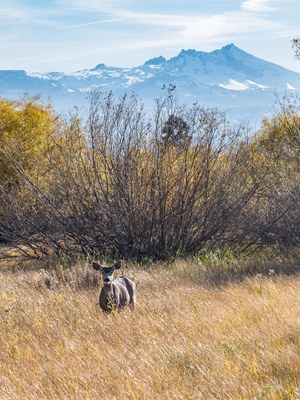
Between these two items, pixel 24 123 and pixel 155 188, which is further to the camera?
pixel 24 123

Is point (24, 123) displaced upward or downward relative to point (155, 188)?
upward

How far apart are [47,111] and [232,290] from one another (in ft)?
63.0

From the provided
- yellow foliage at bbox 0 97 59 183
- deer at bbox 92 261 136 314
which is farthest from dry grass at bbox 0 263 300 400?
yellow foliage at bbox 0 97 59 183

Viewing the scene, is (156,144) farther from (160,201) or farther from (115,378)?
(115,378)

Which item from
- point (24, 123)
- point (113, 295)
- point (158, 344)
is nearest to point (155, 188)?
point (113, 295)

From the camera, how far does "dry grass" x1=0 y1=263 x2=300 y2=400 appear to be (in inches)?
183

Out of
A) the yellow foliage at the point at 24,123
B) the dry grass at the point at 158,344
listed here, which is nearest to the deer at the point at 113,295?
the dry grass at the point at 158,344

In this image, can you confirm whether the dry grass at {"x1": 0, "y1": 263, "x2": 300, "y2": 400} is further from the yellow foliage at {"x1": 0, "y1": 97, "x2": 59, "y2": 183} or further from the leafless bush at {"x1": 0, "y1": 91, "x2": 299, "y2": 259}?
the yellow foliage at {"x1": 0, "y1": 97, "x2": 59, "y2": 183}

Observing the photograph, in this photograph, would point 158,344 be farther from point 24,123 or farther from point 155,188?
point 24,123

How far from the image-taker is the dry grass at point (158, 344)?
4.65m

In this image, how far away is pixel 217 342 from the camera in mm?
5746

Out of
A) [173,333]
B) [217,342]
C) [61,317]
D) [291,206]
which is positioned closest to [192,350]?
[217,342]

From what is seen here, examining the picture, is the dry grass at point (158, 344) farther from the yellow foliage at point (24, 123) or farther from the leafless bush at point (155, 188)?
the yellow foliage at point (24, 123)

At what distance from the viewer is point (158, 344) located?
231 inches
